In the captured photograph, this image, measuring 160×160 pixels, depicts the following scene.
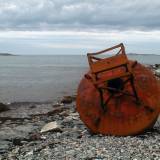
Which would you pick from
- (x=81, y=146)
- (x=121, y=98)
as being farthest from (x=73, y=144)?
(x=121, y=98)

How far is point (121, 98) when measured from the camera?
479 inches

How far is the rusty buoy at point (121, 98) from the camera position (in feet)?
39.0

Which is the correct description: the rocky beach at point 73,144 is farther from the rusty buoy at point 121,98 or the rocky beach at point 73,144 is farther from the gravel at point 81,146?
the rusty buoy at point 121,98

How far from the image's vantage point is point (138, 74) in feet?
40.2

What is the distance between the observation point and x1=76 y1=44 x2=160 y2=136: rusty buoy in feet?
39.0

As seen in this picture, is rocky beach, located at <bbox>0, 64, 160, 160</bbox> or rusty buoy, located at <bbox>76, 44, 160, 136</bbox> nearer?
rocky beach, located at <bbox>0, 64, 160, 160</bbox>

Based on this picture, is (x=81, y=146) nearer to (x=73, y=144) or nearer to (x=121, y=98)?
(x=73, y=144)

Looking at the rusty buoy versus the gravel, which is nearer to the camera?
the gravel

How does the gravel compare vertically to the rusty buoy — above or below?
below

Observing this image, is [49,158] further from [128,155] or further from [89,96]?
[89,96]

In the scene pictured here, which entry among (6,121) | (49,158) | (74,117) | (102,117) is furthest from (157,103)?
(6,121)

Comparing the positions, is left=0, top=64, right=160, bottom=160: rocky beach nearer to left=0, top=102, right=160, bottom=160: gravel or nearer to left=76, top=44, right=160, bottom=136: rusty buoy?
left=0, top=102, right=160, bottom=160: gravel

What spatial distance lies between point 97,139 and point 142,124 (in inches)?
48.9

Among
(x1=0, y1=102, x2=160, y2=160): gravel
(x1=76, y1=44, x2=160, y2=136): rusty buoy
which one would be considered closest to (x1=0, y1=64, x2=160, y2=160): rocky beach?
(x1=0, y1=102, x2=160, y2=160): gravel
